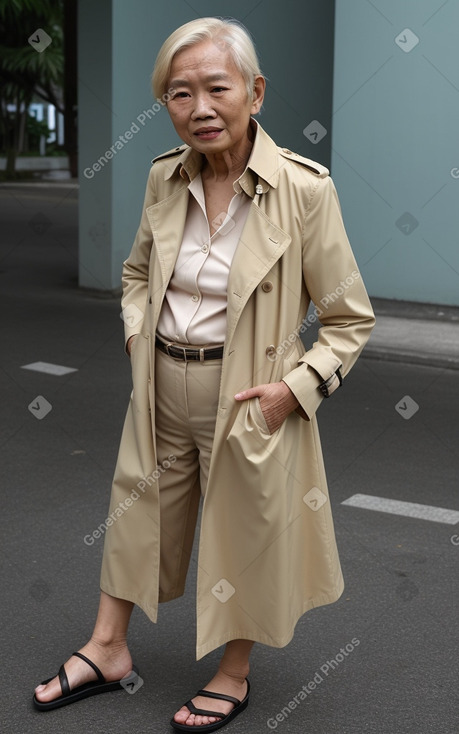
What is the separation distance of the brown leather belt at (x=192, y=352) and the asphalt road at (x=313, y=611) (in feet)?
3.82

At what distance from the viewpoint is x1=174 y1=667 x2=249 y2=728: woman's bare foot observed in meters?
3.49

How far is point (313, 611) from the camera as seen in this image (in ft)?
14.5

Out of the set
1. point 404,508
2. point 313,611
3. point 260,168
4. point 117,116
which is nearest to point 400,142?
point 117,116

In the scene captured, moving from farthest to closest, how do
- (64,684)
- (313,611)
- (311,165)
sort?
(313,611)
(64,684)
(311,165)

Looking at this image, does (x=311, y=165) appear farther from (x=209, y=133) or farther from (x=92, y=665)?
(x=92, y=665)

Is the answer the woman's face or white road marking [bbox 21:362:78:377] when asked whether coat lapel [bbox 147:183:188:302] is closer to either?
the woman's face

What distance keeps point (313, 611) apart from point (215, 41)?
2.30 meters

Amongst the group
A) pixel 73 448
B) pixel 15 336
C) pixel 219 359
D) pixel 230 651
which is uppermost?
pixel 219 359

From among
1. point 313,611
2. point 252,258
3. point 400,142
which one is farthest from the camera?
point 400,142

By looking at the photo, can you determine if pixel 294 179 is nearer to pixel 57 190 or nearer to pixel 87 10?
pixel 87 10

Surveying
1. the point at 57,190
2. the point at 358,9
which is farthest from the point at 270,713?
the point at 57,190

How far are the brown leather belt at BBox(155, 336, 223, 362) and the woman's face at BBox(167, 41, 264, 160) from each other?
58cm

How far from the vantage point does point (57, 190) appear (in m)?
30.1

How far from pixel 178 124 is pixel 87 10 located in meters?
9.07
